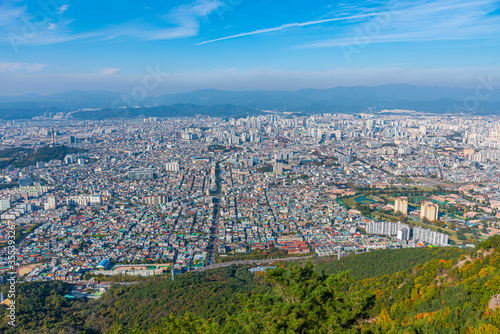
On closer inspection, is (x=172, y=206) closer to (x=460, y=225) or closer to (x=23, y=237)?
(x=23, y=237)

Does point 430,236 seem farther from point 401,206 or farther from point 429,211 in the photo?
→ point 401,206

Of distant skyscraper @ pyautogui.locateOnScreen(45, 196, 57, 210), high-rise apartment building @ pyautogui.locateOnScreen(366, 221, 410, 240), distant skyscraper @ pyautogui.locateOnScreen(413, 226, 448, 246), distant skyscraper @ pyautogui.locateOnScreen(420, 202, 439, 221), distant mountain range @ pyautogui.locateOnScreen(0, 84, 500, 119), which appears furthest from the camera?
distant mountain range @ pyautogui.locateOnScreen(0, 84, 500, 119)

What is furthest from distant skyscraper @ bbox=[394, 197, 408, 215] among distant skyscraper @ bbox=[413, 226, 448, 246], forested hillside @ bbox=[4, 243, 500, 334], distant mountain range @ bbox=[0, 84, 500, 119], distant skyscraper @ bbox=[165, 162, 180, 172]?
distant mountain range @ bbox=[0, 84, 500, 119]

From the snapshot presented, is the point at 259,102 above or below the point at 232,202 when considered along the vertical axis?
above

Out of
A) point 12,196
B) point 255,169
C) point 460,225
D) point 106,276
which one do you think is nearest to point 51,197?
point 12,196

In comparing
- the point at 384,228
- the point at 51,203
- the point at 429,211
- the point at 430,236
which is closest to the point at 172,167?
the point at 51,203

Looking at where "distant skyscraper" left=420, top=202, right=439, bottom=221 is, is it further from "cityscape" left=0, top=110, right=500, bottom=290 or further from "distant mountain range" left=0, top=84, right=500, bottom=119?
"distant mountain range" left=0, top=84, right=500, bottom=119

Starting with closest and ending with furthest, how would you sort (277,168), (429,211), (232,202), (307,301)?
1. (307,301)
2. (429,211)
3. (232,202)
4. (277,168)
